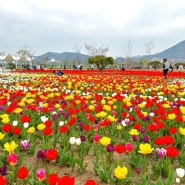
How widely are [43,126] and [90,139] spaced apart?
1045 mm

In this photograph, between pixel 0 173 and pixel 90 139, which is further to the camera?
pixel 90 139

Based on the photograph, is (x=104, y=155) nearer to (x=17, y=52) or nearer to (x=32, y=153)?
(x=32, y=153)

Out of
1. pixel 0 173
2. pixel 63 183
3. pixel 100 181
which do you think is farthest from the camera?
pixel 100 181

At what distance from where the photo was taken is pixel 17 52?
94.6 m

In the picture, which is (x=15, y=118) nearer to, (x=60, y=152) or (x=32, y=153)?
(x=32, y=153)

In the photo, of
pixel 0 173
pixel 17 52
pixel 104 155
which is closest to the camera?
pixel 0 173

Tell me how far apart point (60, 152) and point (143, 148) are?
1191 mm

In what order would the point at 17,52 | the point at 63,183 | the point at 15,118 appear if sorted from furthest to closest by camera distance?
the point at 17,52, the point at 15,118, the point at 63,183

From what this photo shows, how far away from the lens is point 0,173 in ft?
9.29

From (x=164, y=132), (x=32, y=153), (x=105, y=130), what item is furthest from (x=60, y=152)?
(x=164, y=132)

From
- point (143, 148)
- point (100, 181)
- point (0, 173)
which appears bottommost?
point (100, 181)

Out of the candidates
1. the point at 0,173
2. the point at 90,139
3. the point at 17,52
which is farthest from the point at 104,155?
the point at 17,52

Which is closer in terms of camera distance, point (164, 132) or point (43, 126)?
point (43, 126)

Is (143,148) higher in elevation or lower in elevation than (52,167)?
higher
